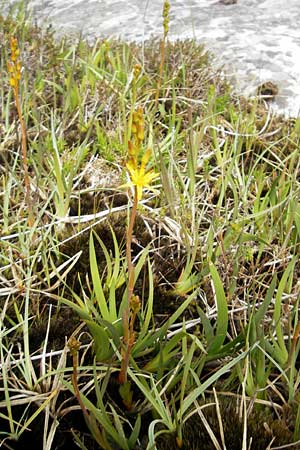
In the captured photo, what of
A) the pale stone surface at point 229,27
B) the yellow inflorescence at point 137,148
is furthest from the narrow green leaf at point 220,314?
the pale stone surface at point 229,27

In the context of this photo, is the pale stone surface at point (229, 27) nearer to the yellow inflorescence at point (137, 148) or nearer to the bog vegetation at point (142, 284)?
the bog vegetation at point (142, 284)

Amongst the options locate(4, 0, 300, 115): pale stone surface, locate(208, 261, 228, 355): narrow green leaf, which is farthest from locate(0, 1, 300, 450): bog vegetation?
locate(4, 0, 300, 115): pale stone surface

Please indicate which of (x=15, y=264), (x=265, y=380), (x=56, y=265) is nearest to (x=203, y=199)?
(x=56, y=265)

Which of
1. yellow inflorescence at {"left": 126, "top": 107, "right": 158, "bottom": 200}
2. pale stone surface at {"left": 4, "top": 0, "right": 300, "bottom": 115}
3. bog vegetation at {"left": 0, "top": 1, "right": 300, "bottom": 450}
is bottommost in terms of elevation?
bog vegetation at {"left": 0, "top": 1, "right": 300, "bottom": 450}

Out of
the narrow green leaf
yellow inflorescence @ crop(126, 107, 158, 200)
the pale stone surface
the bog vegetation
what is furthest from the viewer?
the pale stone surface

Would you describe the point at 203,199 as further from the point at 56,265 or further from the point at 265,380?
the point at 265,380

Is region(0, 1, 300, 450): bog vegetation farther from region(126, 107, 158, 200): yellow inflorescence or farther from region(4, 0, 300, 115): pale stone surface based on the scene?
region(4, 0, 300, 115): pale stone surface

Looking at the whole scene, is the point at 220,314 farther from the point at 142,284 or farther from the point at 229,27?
the point at 229,27
